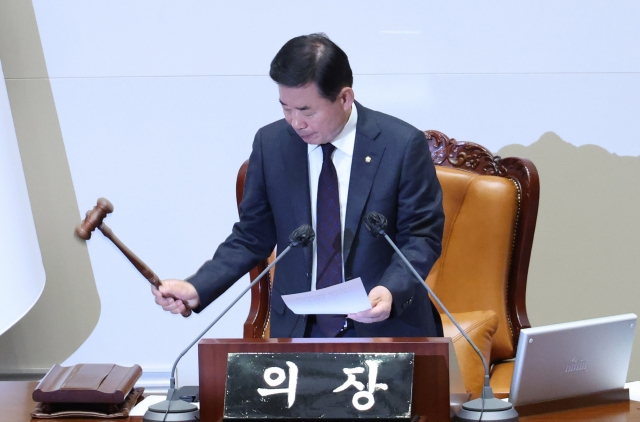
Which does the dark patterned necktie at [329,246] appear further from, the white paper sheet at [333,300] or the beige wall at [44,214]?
the beige wall at [44,214]

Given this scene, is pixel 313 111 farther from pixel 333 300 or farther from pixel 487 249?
pixel 487 249

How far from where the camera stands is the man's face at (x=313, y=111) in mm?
1836

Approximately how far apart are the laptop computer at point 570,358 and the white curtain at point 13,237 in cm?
162

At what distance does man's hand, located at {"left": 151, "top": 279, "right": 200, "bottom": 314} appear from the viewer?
167 centimetres

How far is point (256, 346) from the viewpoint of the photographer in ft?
4.52

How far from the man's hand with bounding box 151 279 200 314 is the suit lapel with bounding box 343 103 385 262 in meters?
0.38

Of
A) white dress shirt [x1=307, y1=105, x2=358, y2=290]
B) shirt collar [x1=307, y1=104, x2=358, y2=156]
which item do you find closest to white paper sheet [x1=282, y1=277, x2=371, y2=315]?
white dress shirt [x1=307, y1=105, x2=358, y2=290]

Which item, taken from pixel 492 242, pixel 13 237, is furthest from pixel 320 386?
pixel 13 237

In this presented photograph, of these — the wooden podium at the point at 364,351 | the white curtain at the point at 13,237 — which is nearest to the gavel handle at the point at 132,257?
the wooden podium at the point at 364,351

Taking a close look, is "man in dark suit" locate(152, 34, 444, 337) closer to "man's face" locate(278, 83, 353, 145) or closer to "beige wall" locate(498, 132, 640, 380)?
"man's face" locate(278, 83, 353, 145)

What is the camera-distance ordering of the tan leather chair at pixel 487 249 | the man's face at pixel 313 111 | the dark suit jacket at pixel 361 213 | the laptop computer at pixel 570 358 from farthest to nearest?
the tan leather chair at pixel 487 249
the dark suit jacket at pixel 361 213
the man's face at pixel 313 111
the laptop computer at pixel 570 358

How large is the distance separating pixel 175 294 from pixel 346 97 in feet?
2.00

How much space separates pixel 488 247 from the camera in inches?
93.8

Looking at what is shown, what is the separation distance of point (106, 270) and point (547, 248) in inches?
62.8
